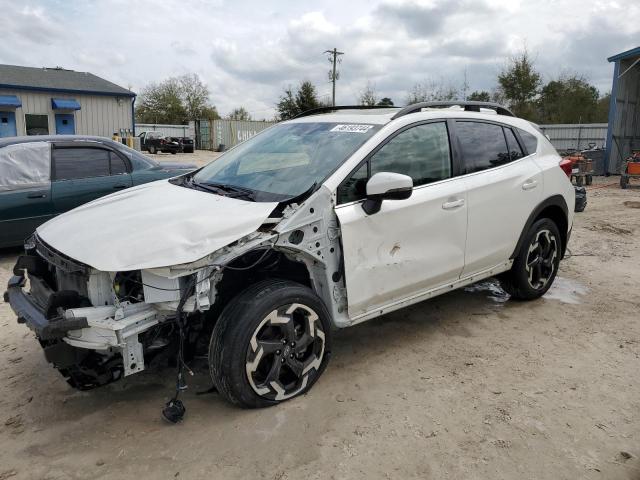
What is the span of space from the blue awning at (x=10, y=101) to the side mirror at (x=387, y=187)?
28732 mm

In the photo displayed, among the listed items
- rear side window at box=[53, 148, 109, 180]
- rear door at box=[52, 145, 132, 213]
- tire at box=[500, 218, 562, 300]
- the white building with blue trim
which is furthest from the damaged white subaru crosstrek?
the white building with blue trim

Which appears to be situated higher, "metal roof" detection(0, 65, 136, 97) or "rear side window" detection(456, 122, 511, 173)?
"metal roof" detection(0, 65, 136, 97)

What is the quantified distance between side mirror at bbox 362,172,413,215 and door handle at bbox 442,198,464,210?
0.64m

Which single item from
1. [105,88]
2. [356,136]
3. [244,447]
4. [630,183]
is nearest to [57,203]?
[356,136]

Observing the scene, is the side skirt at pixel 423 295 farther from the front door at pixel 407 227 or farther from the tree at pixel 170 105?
the tree at pixel 170 105

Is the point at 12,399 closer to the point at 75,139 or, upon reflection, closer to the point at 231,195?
the point at 231,195

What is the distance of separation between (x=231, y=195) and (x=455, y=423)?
198 centimetres

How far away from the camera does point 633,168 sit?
48.8 feet

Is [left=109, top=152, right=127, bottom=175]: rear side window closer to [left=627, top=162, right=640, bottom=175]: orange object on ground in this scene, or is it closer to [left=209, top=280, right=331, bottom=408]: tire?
[left=209, top=280, right=331, bottom=408]: tire

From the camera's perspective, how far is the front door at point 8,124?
26391mm

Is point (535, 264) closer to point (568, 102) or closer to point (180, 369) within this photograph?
point (180, 369)

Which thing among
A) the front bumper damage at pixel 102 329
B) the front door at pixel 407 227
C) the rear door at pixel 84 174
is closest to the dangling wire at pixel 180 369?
the front bumper damage at pixel 102 329

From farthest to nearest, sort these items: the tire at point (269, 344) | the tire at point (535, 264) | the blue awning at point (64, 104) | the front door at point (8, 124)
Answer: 1. the blue awning at point (64, 104)
2. the front door at point (8, 124)
3. the tire at point (535, 264)
4. the tire at point (269, 344)

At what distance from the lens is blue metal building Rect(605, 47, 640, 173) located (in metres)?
18.6
